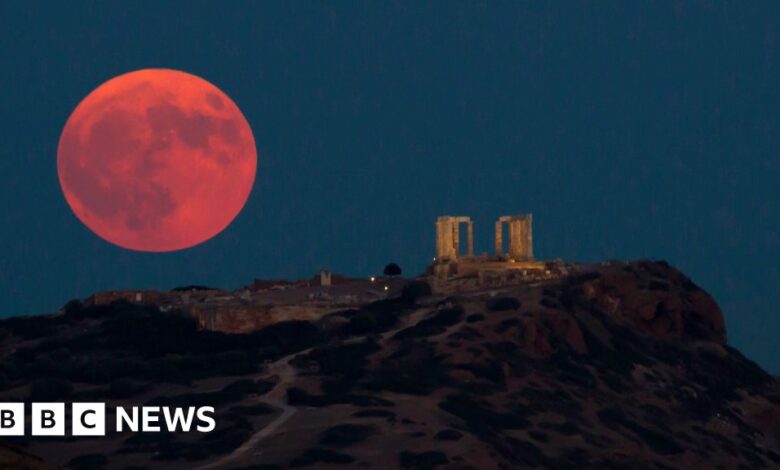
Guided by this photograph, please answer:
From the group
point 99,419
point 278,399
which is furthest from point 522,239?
point 99,419

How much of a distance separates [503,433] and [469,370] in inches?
354

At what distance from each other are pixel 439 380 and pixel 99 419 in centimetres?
1758

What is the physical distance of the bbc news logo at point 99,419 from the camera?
290 feet

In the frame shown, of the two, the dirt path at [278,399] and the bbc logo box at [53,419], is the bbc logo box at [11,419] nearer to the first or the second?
the bbc logo box at [53,419]

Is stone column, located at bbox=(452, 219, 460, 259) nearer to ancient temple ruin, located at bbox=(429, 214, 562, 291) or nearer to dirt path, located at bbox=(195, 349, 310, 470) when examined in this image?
ancient temple ruin, located at bbox=(429, 214, 562, 291)

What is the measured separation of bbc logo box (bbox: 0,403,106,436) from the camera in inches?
3479

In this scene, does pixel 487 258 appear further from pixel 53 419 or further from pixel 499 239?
pixel 53 419

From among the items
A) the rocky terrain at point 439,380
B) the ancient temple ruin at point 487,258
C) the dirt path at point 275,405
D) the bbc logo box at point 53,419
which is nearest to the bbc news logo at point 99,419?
the bbc logo box at point 53,419

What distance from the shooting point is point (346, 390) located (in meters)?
92.4

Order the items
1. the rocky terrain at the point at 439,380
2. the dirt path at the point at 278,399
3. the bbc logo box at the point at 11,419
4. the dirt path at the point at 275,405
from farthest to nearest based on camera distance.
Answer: the bbc logo box at the point at 11,419 < the rocky terrain at the point at 439,380 < the dirt path at the point at 278,399 < the dirt path at the point at 275,405

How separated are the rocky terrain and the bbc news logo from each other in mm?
1126

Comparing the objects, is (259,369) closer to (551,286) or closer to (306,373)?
(306,373)

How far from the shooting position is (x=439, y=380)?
95000 millimetres

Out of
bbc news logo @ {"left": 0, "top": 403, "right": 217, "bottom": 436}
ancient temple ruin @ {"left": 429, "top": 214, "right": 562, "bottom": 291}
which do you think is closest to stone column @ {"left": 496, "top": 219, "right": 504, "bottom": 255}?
ancient temple ruin @ {"left": 429, "top": 214, "right": 562, "bottom": 291}
